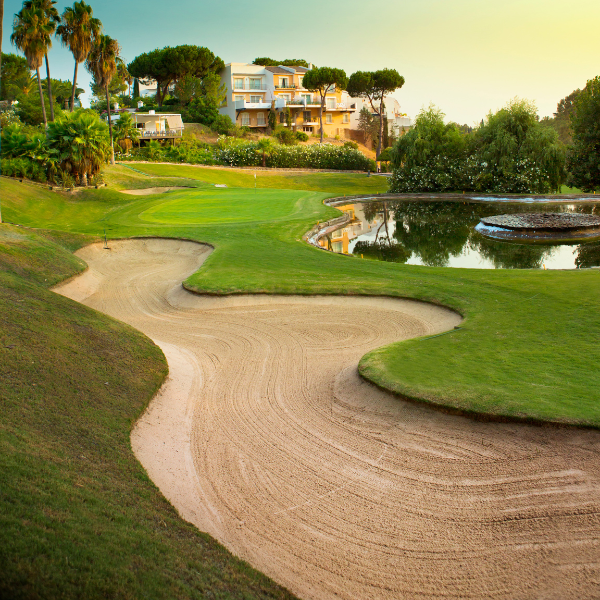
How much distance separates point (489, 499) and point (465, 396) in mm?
2543

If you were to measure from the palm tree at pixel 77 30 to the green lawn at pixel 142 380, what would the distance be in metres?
31.9

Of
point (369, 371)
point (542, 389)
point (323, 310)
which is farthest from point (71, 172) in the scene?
point (542, 389)

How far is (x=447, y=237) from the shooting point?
33469mm

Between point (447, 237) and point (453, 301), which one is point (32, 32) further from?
point (453, 301)

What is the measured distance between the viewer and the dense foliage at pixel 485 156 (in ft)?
165

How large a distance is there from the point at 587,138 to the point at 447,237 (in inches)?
794

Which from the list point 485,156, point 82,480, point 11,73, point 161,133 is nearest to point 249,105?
point 161,133

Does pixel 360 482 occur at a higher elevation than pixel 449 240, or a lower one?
lower

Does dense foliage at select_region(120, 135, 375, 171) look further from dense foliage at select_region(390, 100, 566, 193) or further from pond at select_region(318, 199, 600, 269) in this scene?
pond at select_region(318, 199, 600, 269)

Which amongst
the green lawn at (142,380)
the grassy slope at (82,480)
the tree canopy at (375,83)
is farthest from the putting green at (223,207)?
the tree canopy at (375,83)

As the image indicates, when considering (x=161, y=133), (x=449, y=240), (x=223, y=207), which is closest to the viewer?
(x=449, y=240)

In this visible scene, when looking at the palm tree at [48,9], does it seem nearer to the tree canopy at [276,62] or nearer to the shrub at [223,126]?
the shrub at [223,126]

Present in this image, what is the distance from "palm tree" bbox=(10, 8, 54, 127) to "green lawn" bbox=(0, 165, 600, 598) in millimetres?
28823

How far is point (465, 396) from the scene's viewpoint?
34.2ft
